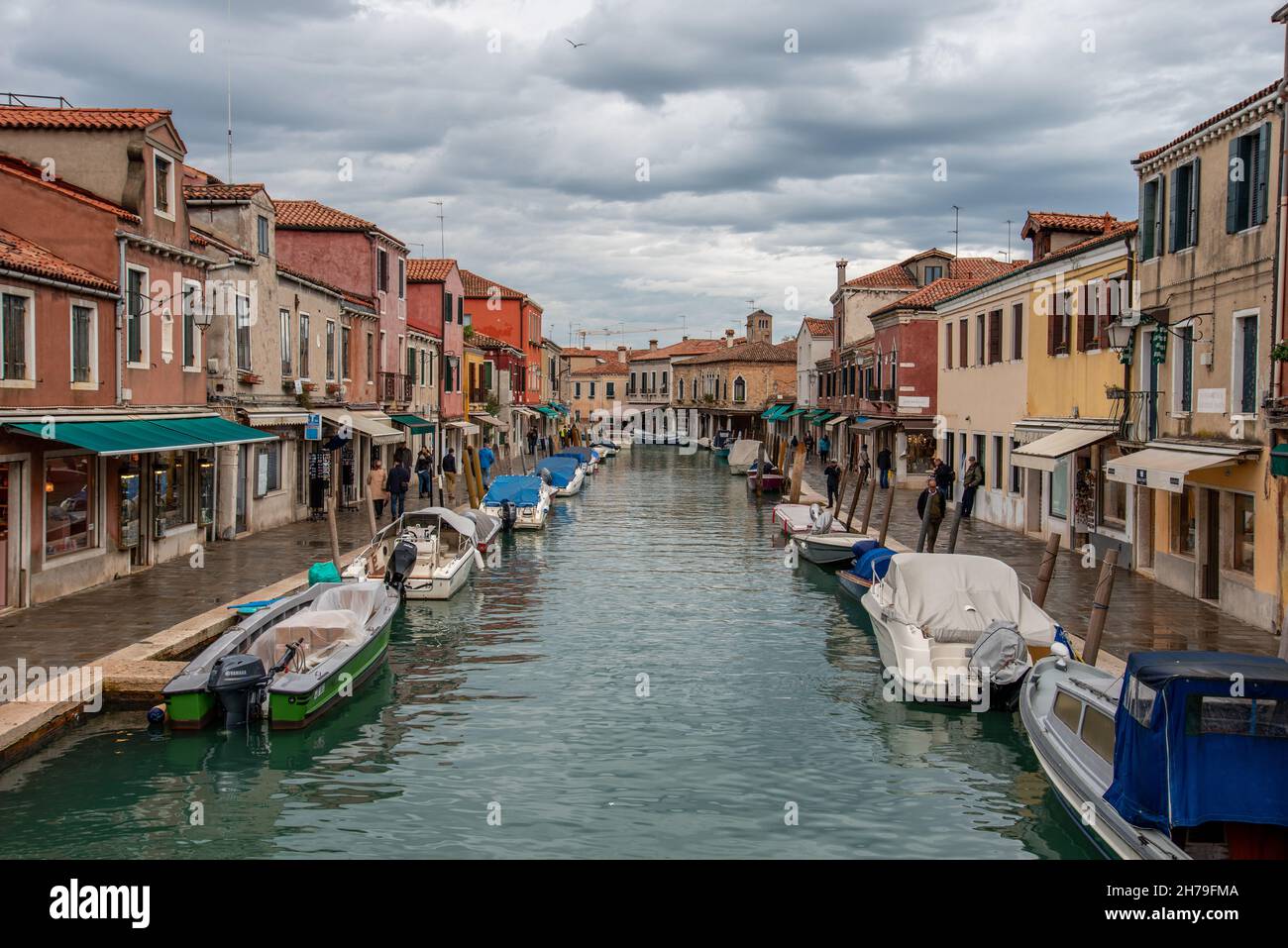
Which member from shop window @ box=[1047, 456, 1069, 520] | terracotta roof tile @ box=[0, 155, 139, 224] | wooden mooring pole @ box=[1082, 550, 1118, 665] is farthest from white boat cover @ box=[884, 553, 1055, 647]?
terracotta roof tile @ box=[0, 155, 139, 224]

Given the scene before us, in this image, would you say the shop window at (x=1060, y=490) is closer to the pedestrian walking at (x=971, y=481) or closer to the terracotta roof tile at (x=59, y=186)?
the pedestrian walking at (x=971, y=481)

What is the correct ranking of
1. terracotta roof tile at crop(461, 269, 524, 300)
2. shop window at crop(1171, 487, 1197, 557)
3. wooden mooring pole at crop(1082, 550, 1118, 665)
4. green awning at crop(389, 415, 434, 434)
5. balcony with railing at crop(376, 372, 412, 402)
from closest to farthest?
wooden mooring pole at crop(1082, 550, 1118, 665) → shop window at crop(1171, 487, 1197, 557) → balcony with railing at crop(376, 372, 412, 402) → green awning at crop(389, 415, 434, 434) → terracotta roof tile at crop(461, 269, 524, 300)

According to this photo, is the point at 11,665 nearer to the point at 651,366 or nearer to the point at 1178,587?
the point at 1178,587

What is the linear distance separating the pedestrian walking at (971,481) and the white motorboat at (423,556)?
38.7 ft

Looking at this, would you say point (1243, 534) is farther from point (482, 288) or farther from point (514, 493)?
point (482, 288)

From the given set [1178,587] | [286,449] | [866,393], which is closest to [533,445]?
[866,393]

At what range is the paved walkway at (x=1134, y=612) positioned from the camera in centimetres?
1494

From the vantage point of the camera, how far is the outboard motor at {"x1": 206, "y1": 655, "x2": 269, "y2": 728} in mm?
12195

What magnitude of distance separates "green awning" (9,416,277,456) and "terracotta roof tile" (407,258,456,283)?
23.8m

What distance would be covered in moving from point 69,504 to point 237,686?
23.7ft

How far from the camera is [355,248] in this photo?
3497 centimetres

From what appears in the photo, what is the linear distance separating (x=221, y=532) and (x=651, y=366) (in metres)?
87.2

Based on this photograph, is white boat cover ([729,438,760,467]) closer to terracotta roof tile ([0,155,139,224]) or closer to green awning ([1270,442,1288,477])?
terracotta roof tile ([0,155,139,224])
